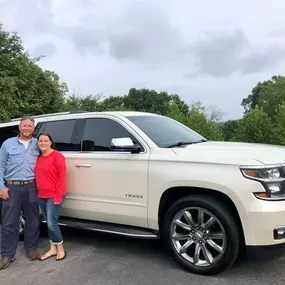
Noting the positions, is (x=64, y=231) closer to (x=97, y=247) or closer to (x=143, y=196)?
(x=97, y=247)

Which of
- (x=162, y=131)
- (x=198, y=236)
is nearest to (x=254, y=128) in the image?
(x=162, y=131)

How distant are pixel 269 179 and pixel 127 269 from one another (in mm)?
1913

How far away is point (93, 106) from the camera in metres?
25.8

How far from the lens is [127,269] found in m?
4.50

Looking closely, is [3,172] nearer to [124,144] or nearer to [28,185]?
[28,185]

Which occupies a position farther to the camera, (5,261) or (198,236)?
(5,261)

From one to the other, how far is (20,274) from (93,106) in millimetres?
21697

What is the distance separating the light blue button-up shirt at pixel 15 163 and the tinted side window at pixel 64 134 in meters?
0.62

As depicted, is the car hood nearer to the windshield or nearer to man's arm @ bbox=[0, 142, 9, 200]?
the windshield

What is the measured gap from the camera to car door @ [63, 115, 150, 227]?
461 centimetres

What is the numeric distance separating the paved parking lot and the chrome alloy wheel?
21cm

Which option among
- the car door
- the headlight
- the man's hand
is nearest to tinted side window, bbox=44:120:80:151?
the car door

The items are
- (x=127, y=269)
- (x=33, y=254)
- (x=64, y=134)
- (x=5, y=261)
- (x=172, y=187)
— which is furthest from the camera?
(x=64, y=134)

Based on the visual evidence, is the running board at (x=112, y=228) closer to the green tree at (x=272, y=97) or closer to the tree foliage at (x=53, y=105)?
the tree foliage at (x=53, y=105)
